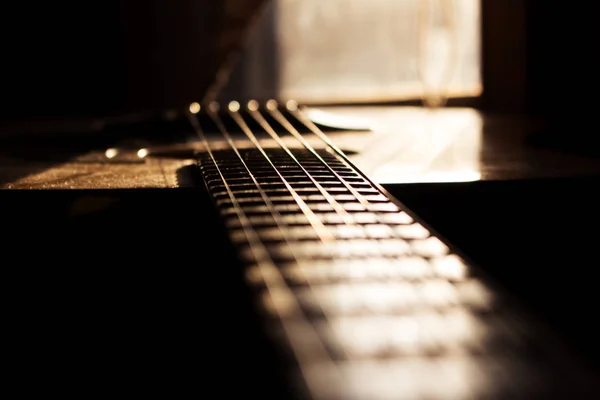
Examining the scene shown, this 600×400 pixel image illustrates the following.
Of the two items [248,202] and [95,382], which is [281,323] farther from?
[95,382]

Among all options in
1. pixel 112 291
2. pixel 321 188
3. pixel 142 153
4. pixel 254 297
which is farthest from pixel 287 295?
pixel 142 153

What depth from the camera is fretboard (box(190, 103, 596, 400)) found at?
12.4 inches

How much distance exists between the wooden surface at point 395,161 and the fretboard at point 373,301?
0.33 ft

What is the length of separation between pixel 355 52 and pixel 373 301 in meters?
1.55

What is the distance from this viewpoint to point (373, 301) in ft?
1.32

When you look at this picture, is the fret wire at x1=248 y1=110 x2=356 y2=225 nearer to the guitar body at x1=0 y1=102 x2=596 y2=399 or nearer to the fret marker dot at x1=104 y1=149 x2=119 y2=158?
the guitar body at x1=0 y1=102 x2=596 y2=399

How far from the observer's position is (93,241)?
70cm

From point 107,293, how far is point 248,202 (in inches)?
8.0

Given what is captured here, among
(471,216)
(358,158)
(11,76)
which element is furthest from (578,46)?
(11,76)

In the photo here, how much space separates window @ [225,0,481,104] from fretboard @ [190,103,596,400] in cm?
115

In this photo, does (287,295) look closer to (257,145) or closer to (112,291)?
(112,291)

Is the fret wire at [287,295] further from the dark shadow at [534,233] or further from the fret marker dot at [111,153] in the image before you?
the fret marker dot at [111,153]

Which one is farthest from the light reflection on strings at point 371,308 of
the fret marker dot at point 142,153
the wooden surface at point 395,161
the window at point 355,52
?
the window at point 355,52

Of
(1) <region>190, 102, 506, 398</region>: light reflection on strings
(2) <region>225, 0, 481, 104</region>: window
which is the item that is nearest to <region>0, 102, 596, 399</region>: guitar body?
(1) <region>190, 102, 506, 398</region>: light reflection on strings
